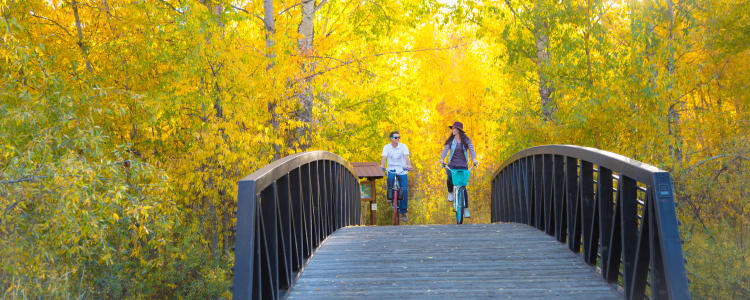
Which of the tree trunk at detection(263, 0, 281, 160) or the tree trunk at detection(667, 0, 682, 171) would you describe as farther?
the tree trunk at detection(263, 0, 281, 160)

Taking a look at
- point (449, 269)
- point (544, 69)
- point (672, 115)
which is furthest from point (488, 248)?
point (672, 115)

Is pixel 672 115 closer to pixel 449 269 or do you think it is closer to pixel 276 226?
pixel 449 269

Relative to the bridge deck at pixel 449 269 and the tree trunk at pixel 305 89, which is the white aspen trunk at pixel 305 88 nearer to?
the tree trunk at pixel 305 89

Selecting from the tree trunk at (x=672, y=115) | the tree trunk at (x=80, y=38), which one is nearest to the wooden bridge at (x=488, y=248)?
the tree trunk at (x=672, y=115)

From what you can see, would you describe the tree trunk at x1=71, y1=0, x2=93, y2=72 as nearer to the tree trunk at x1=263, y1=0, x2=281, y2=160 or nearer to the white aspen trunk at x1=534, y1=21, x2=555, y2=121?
the tree trunk at x1=263, y1=0, x2=281, y2=160

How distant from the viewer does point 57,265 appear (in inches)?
334

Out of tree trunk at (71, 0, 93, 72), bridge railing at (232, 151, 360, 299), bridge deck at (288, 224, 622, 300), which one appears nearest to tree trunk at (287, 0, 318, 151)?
tree trunk at (71, 0, 93, 72)

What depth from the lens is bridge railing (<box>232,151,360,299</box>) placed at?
3.58m

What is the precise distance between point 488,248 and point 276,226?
240cm

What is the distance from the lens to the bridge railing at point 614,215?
11.2 feet

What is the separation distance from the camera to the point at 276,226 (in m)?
4.42

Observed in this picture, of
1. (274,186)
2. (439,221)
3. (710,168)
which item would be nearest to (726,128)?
(710,168)

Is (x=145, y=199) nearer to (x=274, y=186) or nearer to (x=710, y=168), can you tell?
(x=274, y=186)

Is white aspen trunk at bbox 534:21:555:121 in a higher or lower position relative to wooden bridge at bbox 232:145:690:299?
higher
